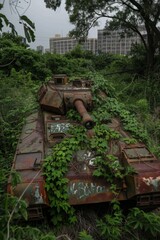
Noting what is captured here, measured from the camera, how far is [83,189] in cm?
576

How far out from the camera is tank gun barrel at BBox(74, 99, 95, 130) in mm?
6336

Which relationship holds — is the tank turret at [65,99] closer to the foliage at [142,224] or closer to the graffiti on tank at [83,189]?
the graffiti on tank at [83,189]

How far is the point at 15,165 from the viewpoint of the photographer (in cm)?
586

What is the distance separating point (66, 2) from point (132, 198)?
1685 centimetres

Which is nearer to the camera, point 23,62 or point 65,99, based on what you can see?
point 65,99

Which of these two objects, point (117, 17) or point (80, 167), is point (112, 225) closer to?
point (80, 167)

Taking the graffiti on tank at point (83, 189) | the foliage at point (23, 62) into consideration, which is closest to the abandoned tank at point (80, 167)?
the graffiti on tank at point (83, 189)

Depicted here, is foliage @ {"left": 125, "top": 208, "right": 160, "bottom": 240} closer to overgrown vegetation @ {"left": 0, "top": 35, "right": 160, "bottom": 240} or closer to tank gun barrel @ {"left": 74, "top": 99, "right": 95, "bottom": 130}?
overgrown vegetation @ {"left": 0, "top": 35, "right": 160, "bottom": 240}

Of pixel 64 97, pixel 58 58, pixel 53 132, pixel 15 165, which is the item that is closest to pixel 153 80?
pixel 58 58

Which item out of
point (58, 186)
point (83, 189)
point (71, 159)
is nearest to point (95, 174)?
point (83, 189)

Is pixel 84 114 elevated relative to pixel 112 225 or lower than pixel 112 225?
elevated

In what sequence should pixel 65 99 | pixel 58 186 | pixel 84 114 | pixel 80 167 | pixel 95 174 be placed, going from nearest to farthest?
pixel 58 186 → pixel 95 174 → pixel 80 167 → pixel 84 114 → pixel 65 99

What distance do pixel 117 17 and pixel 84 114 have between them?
15613mm

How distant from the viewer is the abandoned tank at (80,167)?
5.43 meters
